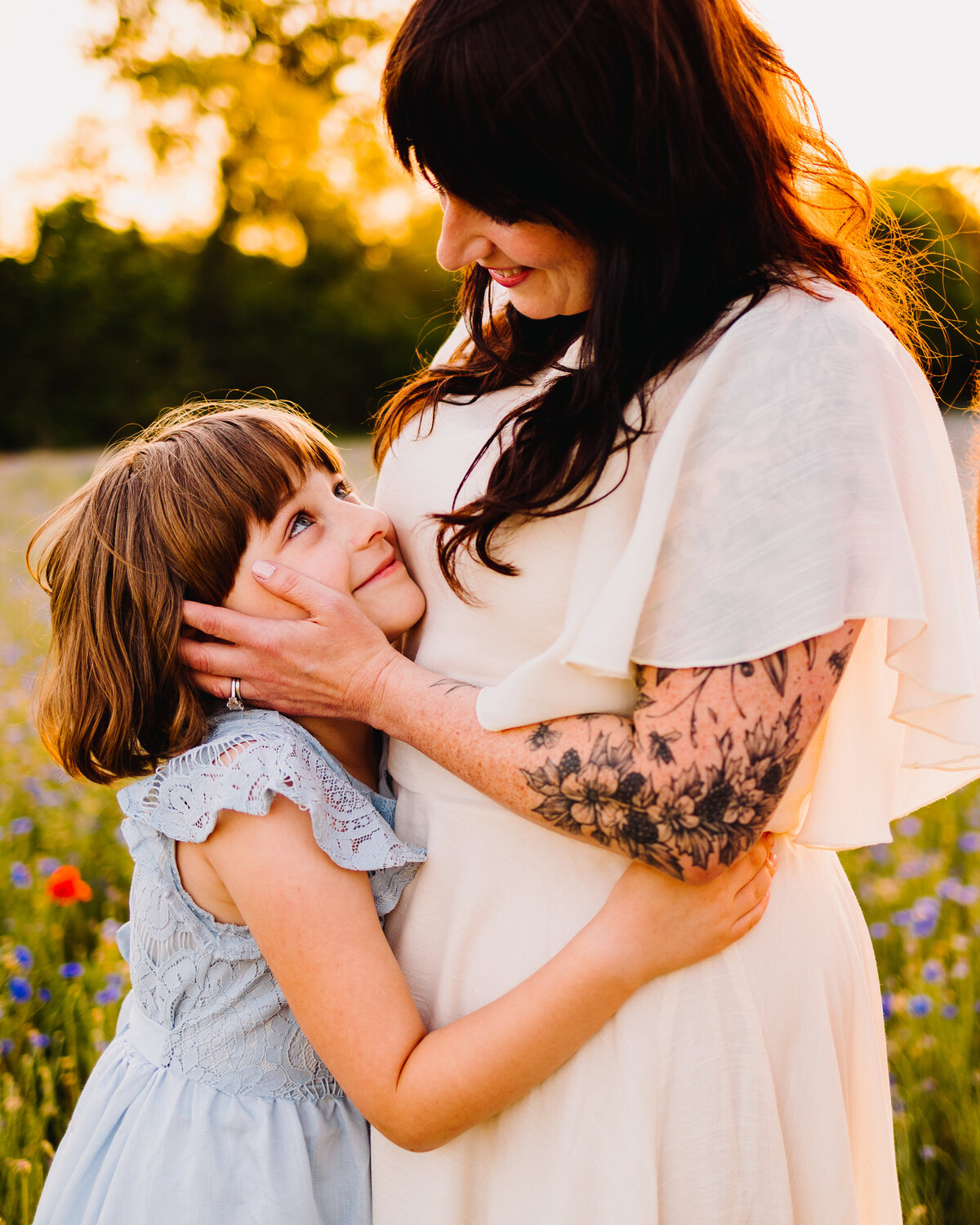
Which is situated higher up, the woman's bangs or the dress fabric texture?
the woman's bangs

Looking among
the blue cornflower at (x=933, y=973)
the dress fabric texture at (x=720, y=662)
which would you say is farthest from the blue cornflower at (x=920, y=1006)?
the dress fabric texture at (x=720, y=662)

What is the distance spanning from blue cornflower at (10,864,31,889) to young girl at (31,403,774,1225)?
56.2 inches

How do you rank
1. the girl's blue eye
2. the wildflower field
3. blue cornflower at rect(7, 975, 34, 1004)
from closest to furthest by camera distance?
1. the girl's blue eye
2. the wildflower field
3. blue cornflower at rect(7, 975, 34, 1004)

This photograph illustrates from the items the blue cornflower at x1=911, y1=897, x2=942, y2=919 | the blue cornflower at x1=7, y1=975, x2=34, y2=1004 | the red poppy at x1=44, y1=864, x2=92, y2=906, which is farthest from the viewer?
the blue cornflower at x1=911, y1=897, x2=942, y2=919

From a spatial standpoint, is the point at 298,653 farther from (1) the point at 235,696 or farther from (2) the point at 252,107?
(2) the point at 252,107

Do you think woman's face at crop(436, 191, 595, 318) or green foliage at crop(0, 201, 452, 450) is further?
green foliage at crop(0, 201, 452, 450)

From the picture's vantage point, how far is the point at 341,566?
154 cm

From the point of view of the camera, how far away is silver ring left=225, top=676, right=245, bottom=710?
1525mm

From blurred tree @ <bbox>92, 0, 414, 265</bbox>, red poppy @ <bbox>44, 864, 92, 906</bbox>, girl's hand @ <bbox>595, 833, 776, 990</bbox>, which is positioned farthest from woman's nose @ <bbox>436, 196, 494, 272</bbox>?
blurred tree @ <bbox>92, 0, 414, 265</bbox>

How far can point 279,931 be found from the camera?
4.42 ft

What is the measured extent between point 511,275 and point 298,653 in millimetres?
617

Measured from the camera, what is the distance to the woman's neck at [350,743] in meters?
1.65

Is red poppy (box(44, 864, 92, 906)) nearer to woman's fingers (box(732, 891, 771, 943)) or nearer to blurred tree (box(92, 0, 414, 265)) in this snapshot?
woman's fingers (box(732, 891, 771, 943))

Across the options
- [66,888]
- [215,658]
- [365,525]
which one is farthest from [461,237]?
[66,888]
